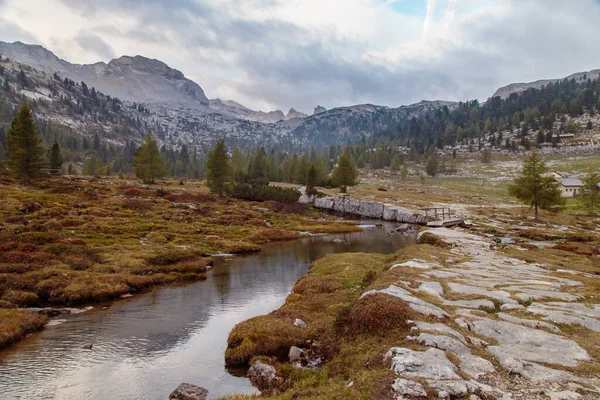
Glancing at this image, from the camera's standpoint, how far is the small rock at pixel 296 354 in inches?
592

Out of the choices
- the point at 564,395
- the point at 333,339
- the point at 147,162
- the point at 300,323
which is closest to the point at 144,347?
the point at 300,323

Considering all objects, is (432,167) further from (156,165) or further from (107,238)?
(107,238)

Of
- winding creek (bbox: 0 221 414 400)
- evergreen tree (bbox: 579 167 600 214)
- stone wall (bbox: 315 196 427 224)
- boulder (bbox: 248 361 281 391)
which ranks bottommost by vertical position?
winding creek (bbox: 0 221 414 400)

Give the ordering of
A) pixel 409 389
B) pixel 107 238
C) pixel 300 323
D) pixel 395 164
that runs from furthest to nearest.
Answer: pixel 395 164 → pixel 107 238 → pixel 300 323 → pixel 409 389

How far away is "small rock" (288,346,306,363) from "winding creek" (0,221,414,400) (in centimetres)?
226

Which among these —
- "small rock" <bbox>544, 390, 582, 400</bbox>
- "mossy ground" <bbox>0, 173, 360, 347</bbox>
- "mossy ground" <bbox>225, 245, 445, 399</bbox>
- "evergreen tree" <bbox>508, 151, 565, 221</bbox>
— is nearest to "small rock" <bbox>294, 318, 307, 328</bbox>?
"mossy ground" <bbox>225, 245, 445, 399</bbox>

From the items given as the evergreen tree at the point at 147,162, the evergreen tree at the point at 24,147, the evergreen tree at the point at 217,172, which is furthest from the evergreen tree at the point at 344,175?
the evergreen tree at the point at 24,147

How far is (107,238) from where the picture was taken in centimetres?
4169

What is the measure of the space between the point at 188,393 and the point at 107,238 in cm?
3489

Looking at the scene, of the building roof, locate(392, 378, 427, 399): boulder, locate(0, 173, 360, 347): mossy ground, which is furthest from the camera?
the building roof

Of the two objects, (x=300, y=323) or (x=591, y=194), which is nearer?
(x=300, y=323)

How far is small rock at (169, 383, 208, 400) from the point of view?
41.9 ft

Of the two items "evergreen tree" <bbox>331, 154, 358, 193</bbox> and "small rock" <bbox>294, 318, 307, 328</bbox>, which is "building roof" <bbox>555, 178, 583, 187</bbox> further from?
"small rock" <bbox>294, 318, 307, 328</bbox>

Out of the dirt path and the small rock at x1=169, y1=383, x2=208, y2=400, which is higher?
the dirt path
